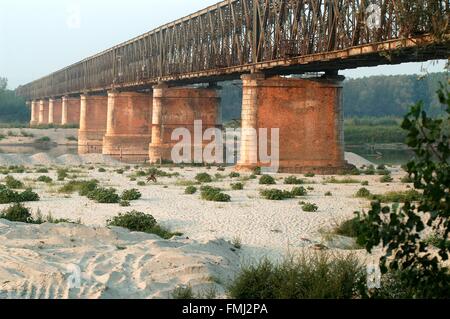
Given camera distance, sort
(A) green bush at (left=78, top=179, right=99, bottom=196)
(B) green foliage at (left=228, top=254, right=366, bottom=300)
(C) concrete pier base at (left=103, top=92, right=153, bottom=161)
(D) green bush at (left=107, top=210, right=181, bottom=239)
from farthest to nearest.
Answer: (C) concrete pier base at (left=103, top=92, right=153, bottom=161) < (A) green bush at (left=78, top=179, right=99, bottom=196) < (D) green bush at (left=107, top=210, right=181, bottom=239) < (B) green foliage at (left=228, top=254, right=366, bottom=300)

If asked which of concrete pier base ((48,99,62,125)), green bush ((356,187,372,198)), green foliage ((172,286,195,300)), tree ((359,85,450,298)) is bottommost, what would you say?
green foliage ((172,286,195,300))

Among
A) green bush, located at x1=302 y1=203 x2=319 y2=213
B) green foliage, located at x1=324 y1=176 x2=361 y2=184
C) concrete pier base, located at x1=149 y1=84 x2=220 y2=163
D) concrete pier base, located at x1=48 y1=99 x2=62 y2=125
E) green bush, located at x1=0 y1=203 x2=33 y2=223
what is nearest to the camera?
green bush, located at x1=0 y1=203 x2=33 y2=223

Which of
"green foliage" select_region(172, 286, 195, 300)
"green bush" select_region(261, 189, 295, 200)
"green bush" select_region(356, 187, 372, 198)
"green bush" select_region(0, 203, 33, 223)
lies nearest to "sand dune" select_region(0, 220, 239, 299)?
"green foliage" select_region(172, 286, 195, 300)

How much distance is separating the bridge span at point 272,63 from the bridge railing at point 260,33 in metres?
0.07

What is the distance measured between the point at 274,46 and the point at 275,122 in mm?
4729

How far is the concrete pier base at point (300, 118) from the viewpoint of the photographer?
36.9 meters

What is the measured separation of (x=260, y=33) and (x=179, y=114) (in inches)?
629

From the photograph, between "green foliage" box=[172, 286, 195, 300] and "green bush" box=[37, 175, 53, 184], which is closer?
"green foliage" box=[172, 286, 195, 300]

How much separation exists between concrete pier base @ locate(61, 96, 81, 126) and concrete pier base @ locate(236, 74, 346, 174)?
250 ft

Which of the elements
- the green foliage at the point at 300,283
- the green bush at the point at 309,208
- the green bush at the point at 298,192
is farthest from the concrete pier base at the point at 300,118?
the green foliage at the point at 300,283

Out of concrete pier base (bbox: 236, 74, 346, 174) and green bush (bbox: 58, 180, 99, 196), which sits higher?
concrete pier base (bbox: 236, 74, 346, 174)

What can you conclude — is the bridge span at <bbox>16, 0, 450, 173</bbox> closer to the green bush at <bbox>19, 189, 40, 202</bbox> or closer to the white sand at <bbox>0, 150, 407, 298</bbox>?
the white sand at <bbox>0, 150, 407, 298</bbox>

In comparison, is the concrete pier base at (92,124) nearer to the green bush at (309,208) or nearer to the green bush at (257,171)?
the green bush at (257,171)

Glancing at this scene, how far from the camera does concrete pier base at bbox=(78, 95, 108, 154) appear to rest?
3250 inches
